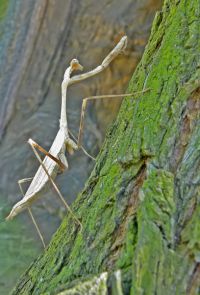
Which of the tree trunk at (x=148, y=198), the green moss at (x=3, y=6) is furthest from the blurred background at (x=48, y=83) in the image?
the tree trunk at (x=148, y=198)

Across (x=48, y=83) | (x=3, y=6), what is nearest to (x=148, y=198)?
(x=48, y=83)

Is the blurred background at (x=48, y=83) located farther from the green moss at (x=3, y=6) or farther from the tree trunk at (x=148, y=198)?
the tree trunk at (x=148, y=198)

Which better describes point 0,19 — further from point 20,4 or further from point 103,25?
point 103,25

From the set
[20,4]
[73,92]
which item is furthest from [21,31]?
[73,92]

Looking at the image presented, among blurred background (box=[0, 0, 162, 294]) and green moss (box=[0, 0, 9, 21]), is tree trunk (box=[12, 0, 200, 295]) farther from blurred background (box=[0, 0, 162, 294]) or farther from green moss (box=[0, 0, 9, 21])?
green moss (box=[0, 0, 9, 21])

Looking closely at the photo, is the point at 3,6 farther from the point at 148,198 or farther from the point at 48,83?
the point at 148,198
